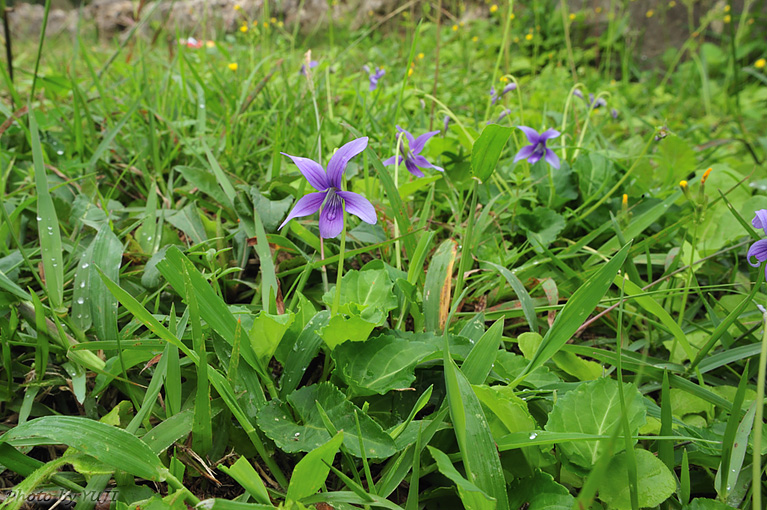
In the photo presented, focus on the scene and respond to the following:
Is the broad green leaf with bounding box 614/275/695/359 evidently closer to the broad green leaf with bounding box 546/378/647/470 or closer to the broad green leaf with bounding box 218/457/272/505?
the broad green leaf with bounding box 546/378/647/470

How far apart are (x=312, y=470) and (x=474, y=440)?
27 cm

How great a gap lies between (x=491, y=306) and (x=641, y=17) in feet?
16.0

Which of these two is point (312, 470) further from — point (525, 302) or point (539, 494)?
point (525, 302)

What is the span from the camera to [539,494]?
789 millimetres

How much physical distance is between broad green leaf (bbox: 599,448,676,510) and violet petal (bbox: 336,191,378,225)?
23.7 inches

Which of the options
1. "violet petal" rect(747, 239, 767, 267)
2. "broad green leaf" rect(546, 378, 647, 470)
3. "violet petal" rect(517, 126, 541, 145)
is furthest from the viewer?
"violet petal" rect(517, 126, 541, 145)

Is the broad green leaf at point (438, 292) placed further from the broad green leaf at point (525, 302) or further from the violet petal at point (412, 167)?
the violet petal at point (412, 167)

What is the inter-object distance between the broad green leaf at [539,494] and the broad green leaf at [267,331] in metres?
0.50

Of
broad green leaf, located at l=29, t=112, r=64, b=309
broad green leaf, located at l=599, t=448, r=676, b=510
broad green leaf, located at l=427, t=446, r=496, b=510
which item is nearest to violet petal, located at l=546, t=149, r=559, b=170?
broad green leaf, located at l=599, t=448, r=676, b=510

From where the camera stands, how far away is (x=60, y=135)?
1993mm

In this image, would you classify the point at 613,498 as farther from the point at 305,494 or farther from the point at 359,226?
the point at 359,226

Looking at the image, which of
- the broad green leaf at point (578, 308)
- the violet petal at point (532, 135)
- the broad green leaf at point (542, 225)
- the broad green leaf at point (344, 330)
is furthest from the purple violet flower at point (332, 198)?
the violet petal at point (532, 135)

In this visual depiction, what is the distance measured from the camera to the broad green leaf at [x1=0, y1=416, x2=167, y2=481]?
0.76 m

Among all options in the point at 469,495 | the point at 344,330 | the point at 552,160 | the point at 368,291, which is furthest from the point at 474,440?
the point at 552,160
